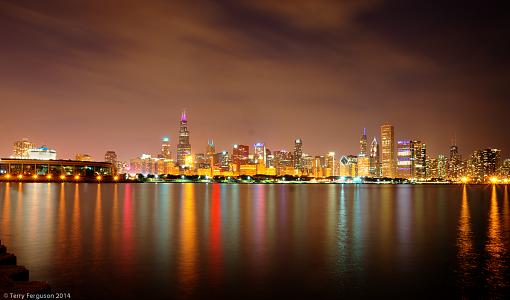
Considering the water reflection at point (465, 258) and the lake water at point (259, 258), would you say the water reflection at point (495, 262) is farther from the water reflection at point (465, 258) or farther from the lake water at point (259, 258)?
the water reflection at point (465, 258)

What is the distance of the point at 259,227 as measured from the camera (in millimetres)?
40500

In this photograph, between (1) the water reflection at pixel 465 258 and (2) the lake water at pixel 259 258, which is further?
(1) the water reflection at pixel 465 258

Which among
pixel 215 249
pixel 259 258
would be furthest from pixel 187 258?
pixel 259 258

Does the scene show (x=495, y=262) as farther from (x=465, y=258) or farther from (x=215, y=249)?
(x=215, y=249)

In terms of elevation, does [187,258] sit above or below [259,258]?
above

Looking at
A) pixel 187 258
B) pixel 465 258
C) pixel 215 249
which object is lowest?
pixel 465 258

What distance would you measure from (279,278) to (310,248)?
845 cm

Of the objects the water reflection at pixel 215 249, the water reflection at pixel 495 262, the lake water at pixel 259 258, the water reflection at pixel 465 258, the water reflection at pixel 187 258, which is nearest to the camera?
the lake water at pixel 259 258

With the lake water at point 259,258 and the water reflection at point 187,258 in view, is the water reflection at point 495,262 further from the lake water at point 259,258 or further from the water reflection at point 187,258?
the water reflection at point 187,258

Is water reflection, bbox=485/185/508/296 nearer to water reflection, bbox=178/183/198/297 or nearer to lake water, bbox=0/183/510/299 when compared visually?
lake water, bbox=0/183/510/299

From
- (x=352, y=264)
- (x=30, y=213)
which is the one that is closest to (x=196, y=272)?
(x=352, y=264)

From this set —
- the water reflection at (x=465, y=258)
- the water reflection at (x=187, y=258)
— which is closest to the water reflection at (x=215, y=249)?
the water reflection at (x=187, y=258)

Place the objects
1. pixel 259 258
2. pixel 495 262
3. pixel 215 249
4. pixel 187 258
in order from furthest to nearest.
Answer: pixel 215 249, pixel 259 258, pixel 187 258, pixel 495 262

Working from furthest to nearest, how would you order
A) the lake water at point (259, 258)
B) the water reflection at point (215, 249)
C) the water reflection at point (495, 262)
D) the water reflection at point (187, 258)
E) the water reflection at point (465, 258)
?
the water reflection at point (215, 249) → the water reflection at point (465, 258) → the water reflection at point (187, 258) → the water reflection at point (495, 262) → the lake water at point (259, 258)
